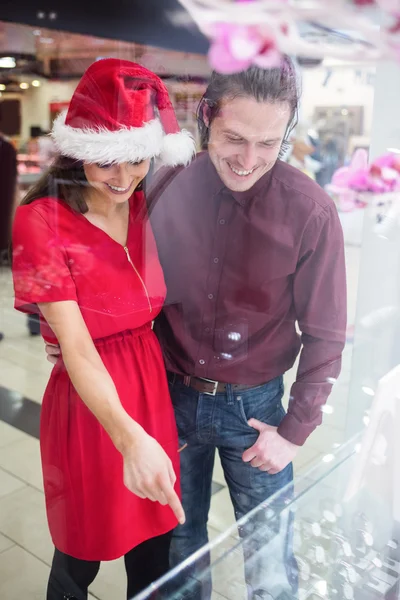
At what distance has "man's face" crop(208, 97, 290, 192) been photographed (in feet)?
2.85

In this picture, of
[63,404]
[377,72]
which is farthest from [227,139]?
[63,404]

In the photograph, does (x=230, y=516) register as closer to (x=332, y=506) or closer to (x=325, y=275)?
(x=332, y=506)

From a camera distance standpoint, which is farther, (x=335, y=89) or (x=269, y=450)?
(x=269, y=450)

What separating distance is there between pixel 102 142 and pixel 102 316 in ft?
0.86

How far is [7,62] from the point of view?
2.72 ft

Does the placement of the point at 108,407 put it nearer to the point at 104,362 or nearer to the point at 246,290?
the point at 104,362

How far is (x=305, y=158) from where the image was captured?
0.98 m

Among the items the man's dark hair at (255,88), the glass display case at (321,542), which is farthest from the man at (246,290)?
the glass display case at (321,542)

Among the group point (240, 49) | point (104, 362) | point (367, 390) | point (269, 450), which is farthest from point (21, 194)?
point (367, 390)

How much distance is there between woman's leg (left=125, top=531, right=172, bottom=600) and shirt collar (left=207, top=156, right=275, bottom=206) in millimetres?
696

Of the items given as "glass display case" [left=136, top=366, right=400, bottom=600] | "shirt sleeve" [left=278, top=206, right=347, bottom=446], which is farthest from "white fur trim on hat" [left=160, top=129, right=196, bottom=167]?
"glass display case" [left=136, top=366, right=400, bottom=600]

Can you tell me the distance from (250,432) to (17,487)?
606 millimetres

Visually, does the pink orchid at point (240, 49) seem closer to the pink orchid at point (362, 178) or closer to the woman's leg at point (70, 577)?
the pink orchid at point (362, 178)

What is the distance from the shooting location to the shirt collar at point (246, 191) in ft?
3.12
